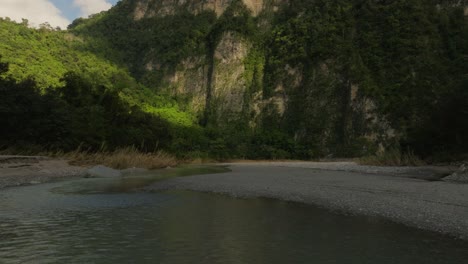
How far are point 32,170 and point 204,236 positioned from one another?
20240 mm

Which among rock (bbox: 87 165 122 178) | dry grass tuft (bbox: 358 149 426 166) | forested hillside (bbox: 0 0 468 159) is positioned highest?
forested hillside (bbox: 0 0 468 159)

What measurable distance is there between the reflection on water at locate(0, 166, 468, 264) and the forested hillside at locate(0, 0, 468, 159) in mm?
43769

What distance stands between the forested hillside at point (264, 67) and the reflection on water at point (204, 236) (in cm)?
4377

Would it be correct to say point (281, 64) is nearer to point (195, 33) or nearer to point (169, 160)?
point (195, 33)

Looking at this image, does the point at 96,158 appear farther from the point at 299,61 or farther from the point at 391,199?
the point at 299,61

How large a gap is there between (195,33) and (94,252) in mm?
156456

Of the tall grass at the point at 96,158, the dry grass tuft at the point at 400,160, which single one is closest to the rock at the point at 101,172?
the tall grass at the point at 96,158

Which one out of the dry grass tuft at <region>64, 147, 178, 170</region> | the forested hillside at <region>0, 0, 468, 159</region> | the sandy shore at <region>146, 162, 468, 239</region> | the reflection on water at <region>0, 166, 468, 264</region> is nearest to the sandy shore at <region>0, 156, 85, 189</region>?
the dry grass tuft at <region>64, 147, 178, 170</region>

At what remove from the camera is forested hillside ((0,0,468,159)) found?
98.0 meters

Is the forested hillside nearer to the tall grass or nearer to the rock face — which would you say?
the rock face

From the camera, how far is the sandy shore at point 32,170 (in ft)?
67.1

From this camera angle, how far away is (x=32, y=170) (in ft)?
80.5

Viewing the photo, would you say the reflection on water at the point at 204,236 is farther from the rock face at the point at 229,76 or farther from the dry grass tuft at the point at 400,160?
the rock face at the point at 229,76

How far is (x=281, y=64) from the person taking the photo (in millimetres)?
136625
